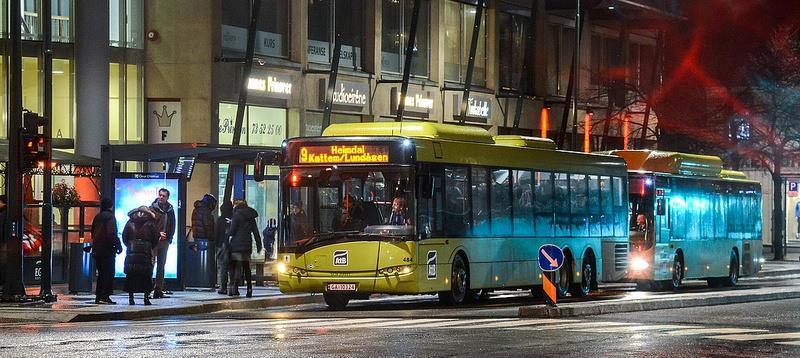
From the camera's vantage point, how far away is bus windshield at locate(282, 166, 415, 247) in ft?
84.2

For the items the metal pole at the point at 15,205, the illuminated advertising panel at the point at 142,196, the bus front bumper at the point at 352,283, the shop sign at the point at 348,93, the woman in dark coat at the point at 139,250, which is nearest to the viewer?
the bus front bumper at the point at 352,283

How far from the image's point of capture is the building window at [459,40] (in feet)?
165

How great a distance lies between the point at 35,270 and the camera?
31.3 metres

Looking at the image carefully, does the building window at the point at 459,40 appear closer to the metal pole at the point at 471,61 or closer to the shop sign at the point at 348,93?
the metal pole at the point at 471,61

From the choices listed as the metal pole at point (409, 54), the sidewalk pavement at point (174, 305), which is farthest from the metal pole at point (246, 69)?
the sidewalk pavement at point (174, 305)

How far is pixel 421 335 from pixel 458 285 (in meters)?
8.06

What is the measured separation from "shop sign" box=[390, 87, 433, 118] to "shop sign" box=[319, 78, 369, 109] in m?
1.30

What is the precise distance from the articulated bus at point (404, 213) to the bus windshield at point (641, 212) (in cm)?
546

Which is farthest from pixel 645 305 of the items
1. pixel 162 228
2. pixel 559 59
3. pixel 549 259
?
pixel 559 59

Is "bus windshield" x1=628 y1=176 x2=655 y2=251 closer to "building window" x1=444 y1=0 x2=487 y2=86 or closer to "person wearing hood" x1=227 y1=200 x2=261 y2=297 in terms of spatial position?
"person wearing hood" x1=227 y1=200 x2=261 y2=297

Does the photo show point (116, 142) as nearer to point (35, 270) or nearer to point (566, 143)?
point (35, 270)

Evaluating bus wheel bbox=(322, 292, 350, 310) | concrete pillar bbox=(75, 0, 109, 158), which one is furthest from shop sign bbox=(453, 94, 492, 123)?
bus wheel bbox=(322, 292, 350, 310)

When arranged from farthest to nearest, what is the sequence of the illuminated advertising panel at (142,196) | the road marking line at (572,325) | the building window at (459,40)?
the building window at (459,40)
the illuminated advertising panel at (142,196)
the road marking line at (572,325)

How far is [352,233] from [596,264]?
25.4ft
